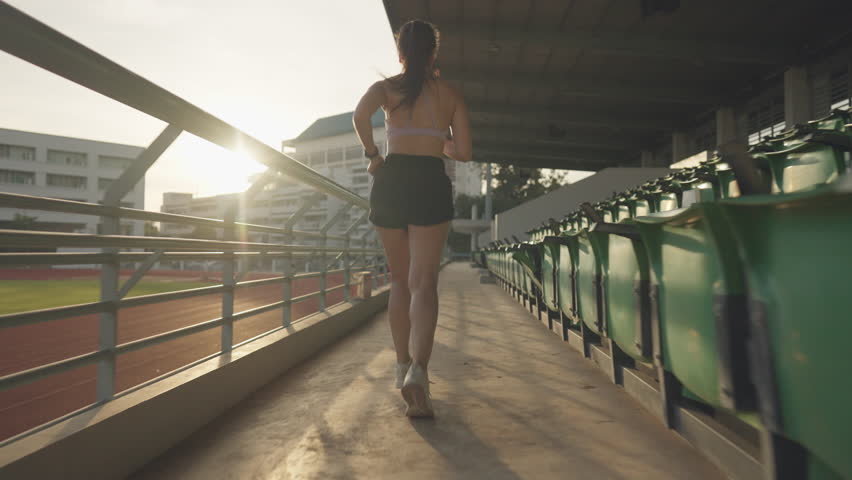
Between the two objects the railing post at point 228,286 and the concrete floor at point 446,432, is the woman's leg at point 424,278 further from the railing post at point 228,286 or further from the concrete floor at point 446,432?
the railing post at point 228,286

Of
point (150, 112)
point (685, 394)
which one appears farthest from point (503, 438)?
point (150, 112)

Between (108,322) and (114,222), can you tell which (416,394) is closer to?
(108,322)

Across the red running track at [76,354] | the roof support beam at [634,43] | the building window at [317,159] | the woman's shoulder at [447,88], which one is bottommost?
the red running track at [76,354]

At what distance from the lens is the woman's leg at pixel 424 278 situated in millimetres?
1968

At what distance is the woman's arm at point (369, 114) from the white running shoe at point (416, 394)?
872mm

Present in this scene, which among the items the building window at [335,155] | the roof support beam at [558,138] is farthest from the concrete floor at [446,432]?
the building window at [335,155]

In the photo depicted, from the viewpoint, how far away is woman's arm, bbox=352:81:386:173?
2039 mm

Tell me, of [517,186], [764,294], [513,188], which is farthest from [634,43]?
[513,188]

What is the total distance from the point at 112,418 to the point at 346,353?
6.39 feet

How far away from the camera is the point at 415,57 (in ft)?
6.75

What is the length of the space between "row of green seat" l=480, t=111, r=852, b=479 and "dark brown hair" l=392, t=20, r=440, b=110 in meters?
0.96

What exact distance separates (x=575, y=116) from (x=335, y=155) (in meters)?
55.0

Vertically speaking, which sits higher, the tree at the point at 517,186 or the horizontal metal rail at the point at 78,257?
the tree at the point at 517,186

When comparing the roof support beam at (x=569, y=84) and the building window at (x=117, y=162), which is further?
the roof support beam at (x=569, y=84)
